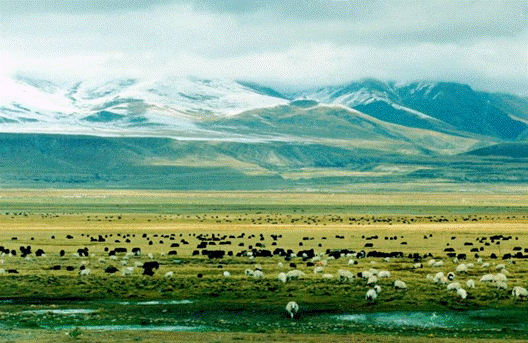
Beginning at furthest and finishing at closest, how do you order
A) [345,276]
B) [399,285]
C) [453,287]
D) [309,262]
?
[309,262] < [345,276] < [399,285] < [453,287]

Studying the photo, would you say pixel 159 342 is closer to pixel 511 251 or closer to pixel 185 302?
pixel 185 302

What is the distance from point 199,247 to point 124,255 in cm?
844

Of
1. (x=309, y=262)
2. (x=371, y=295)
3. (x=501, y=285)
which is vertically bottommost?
(x=371, y=295)

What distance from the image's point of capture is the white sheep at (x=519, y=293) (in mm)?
39062

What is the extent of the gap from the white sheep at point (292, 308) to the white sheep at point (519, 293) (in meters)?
8.63

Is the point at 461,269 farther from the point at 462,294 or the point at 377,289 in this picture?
the point at 377,289

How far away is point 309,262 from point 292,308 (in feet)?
56.5

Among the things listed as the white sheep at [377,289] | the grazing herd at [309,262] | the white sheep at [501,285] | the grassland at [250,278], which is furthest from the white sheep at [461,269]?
the white sheep at [377,289]

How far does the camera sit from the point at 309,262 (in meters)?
53.9

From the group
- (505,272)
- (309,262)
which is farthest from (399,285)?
(309,262)

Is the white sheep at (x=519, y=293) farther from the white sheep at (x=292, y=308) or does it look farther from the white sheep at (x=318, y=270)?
the white sheep at (x=318, y=270)

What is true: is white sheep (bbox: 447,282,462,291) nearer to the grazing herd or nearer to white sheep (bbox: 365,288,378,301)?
the grazing herd

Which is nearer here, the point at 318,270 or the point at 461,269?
the point at 318,270

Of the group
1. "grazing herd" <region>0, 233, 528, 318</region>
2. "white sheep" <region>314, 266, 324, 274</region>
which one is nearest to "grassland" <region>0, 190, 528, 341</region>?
"grazing herd" <region>0, 233, 528, 318</region>
